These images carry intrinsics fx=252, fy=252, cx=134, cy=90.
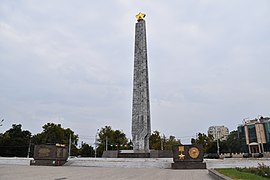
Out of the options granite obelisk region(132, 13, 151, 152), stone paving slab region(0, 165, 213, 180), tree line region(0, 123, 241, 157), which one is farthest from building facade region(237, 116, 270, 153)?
stone paving slab region(0, 165, 213, 180)

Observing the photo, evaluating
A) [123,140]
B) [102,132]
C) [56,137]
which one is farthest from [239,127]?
[56,137]

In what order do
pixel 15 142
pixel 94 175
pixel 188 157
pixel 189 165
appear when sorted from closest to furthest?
pixel 94 175, pixel 189 165, pixel 188 157, pixel 15 142

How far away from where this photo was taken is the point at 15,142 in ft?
129

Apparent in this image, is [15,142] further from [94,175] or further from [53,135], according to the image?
[94,175]

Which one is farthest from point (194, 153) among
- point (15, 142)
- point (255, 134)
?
point (255, 134)

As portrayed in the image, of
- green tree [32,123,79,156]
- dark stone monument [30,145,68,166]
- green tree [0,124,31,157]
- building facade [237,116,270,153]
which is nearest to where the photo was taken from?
dark stone monument [30,145,68,166]

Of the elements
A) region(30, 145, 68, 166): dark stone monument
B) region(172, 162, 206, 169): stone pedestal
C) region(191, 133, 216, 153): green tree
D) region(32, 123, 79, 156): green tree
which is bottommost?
region(172, 162, 206, 169): stone pedestal

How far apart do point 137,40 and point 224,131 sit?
70.9 m

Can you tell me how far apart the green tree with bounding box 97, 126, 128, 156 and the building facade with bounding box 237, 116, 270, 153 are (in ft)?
75.4

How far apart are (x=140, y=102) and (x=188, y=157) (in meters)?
8.73

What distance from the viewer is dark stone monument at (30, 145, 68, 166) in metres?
16.9

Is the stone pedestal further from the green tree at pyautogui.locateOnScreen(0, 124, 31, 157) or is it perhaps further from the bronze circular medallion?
the green tree at pyautogui.locateOnScreen(0, 124, 31, 157)

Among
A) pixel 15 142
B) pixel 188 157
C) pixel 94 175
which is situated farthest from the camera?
pixel 15 142

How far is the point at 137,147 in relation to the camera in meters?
21.6
